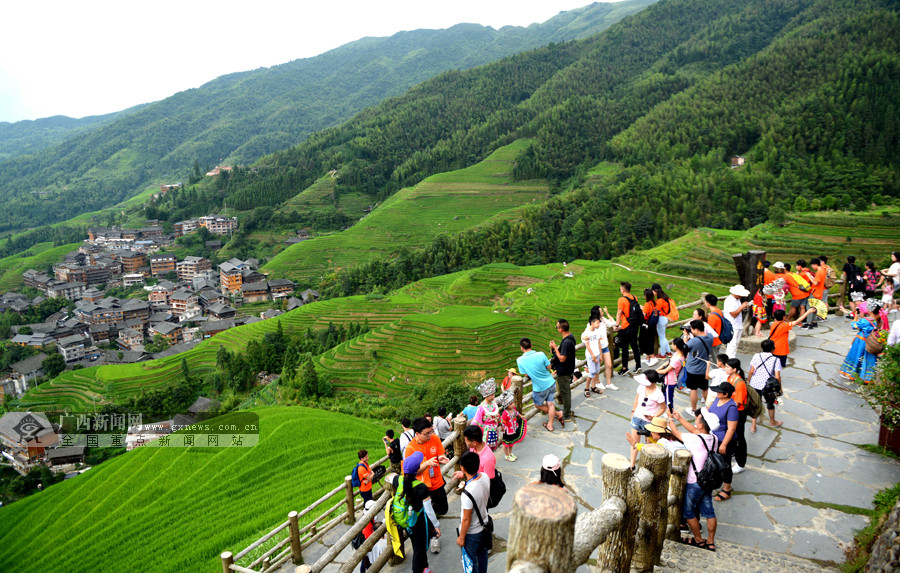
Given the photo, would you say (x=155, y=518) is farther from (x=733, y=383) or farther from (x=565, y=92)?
(x=565, y=92)

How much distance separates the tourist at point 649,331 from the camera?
7.52 metres

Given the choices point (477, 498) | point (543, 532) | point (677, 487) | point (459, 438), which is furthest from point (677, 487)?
point (543, 532)

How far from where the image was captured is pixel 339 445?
16125 millimetres

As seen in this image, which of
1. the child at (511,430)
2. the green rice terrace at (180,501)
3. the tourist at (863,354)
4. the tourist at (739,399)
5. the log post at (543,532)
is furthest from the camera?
the green rice terrace at (180,501)

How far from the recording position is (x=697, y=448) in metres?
4.12

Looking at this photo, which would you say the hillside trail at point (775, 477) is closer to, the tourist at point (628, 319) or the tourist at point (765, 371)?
the tourist at point (765, 371)

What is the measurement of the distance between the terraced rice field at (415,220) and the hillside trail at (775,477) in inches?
1907

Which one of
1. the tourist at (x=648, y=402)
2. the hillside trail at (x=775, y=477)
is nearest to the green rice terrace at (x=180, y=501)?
the hillside trail at (x=775, y=477)

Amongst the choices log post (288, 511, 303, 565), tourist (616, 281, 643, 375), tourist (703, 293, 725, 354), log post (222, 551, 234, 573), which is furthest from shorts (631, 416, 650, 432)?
log post (222, 551, 234, 573)

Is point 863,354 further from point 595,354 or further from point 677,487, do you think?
point 677,487

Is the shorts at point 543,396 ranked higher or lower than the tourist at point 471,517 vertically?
lower

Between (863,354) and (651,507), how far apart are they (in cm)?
538

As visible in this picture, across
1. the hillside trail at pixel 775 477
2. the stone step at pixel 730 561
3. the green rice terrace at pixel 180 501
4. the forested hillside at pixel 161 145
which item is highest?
the forested hillside at pixel 161 145

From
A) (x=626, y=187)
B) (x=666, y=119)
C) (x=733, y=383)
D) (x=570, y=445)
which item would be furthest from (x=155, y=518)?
(x=666, y=119)
